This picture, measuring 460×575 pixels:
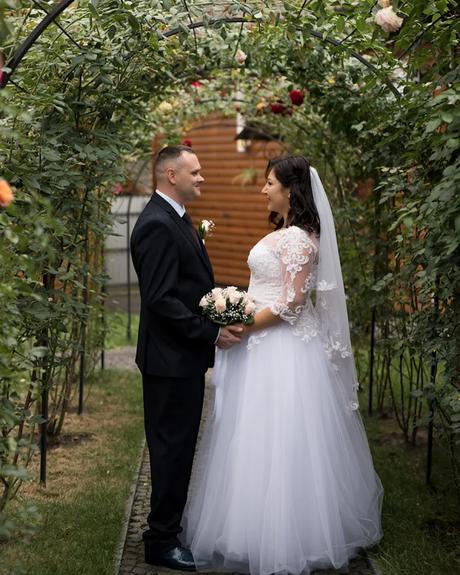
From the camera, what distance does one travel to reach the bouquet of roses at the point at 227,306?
4188mm

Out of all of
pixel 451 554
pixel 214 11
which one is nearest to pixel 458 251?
pixel 451 554

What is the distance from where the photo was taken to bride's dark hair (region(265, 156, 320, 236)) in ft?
14.6

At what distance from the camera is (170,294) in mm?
4145

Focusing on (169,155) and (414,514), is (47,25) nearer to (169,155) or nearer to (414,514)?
(169,155)

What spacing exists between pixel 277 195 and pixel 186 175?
51 cm

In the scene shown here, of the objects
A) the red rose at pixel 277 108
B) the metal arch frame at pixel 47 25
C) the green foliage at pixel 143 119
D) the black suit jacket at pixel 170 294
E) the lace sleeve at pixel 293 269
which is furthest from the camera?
the red rose at pixel 277 108

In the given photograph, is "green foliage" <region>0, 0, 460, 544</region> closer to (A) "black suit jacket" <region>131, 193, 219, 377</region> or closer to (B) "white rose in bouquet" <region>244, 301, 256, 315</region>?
(A) "black suit jacket" <region>131, 193, 219, 377</region>

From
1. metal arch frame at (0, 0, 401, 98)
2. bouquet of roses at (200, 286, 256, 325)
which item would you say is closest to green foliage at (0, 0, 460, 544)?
metal arch frame at (0, 0, 401, 98)

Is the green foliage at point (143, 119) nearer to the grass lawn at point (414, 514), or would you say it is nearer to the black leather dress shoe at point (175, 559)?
the grass lawn at point (414, 514)

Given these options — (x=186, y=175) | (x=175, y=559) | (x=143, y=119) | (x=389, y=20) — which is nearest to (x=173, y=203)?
(x=186, y=175)

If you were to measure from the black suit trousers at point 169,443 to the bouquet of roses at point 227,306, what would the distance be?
321mm

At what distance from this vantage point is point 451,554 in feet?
14.4

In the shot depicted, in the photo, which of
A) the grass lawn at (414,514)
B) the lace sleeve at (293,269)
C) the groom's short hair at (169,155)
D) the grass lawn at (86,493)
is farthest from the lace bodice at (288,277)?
the grass lawn at (86,493)

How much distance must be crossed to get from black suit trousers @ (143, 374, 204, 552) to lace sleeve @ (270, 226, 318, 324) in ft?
1.79
